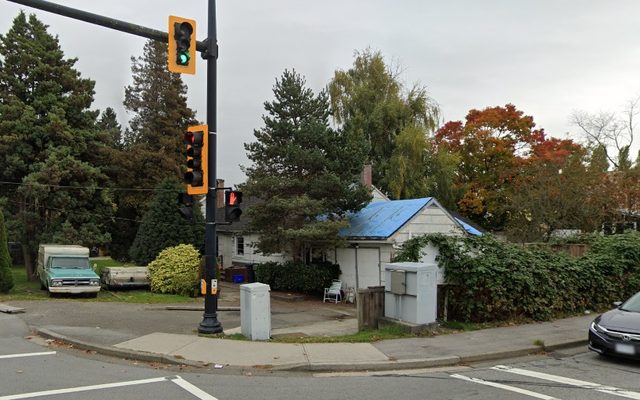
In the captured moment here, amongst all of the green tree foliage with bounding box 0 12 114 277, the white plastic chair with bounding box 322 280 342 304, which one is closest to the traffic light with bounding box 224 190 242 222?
the white plastic chair with bounding box 322 280 342 304

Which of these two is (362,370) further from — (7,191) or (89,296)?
(7,191)

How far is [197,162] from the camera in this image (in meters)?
11.6

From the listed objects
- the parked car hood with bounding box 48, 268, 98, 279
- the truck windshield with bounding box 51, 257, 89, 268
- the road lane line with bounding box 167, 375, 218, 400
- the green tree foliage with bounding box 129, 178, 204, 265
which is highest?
the green tree foliage with bounding box 129, 178, 204, 265

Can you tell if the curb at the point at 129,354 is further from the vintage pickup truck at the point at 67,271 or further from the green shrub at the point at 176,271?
the green shrub at the point at 176,271

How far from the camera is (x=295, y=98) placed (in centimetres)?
2459

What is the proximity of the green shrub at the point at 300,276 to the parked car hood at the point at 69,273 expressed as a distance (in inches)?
315

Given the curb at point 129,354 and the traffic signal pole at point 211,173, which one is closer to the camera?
the curb at point 129,354

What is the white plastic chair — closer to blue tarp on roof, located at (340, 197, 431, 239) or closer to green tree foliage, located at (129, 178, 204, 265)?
blue tarp on roof, located at (340, 197, 431, 239)

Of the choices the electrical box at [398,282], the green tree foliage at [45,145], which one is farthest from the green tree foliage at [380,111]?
the electrical box at [398,282]

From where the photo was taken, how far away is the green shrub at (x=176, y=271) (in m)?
23.9

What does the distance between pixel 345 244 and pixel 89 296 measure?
11.1m

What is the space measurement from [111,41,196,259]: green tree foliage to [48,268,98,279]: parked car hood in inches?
498

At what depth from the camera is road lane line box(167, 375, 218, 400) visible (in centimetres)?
718

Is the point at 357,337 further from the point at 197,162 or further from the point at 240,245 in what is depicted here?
the point at 240,245
